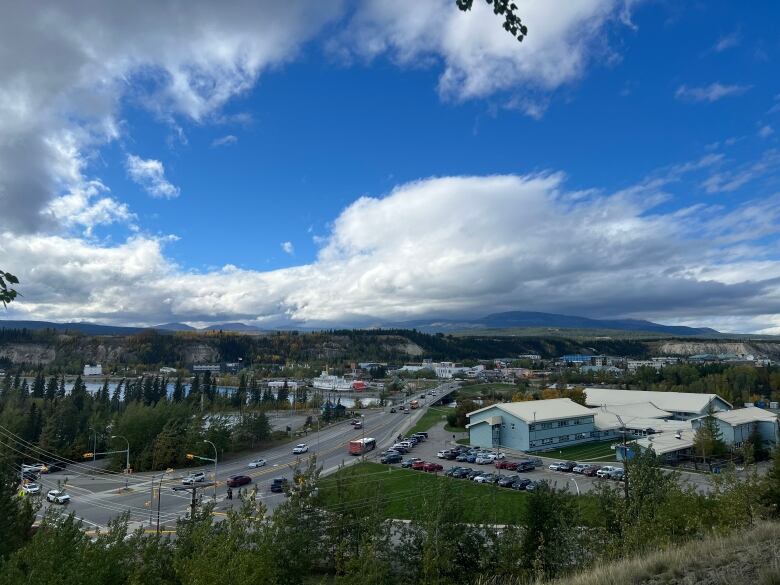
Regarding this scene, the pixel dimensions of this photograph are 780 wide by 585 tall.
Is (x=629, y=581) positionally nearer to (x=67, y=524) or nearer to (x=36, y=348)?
(x=67, y=524)

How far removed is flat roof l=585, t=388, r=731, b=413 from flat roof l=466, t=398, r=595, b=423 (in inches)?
566

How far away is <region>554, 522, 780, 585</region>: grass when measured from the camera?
6.58 meters

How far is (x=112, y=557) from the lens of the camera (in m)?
12.0

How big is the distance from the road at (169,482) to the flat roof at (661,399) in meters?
28.9

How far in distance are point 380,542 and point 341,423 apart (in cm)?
5649

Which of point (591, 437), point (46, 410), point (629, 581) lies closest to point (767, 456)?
point (591, 437)

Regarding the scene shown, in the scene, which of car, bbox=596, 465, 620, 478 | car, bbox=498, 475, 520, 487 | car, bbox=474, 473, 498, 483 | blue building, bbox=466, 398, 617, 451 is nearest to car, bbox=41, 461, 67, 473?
car, bbox=474, 473, 498, 483

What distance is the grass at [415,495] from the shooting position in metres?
19.9

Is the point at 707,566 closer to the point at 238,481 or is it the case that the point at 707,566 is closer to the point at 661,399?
the point at 238,481

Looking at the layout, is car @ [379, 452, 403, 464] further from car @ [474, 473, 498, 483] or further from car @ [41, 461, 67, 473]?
car @ [41, 461, 67, 473]

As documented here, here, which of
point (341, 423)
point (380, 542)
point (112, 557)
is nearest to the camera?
point (112, 557)

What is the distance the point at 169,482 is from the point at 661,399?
58.7 m

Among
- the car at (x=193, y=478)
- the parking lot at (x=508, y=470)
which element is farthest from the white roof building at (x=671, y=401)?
the car at (x=193, y=478)

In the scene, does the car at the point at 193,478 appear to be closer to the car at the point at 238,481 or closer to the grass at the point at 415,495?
the car at the point at 238,481
